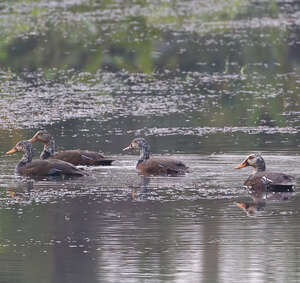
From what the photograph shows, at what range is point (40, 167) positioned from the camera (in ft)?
54.1

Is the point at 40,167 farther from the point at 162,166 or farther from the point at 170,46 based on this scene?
the point at 170,46

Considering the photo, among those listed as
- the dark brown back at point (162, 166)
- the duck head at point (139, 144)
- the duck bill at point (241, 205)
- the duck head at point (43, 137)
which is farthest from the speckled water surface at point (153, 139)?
the duck head at point (43, 137)

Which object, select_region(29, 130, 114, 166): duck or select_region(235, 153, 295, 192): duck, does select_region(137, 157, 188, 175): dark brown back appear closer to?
select_region(29, 130, 114, 166): duck

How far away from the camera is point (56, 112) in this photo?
2197cm

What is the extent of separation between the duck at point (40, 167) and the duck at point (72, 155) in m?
0.50

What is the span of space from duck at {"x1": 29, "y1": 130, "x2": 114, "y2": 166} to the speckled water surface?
0.20 meters

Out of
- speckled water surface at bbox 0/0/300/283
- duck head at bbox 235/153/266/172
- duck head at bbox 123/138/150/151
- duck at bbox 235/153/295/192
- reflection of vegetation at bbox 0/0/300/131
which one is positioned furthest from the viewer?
reflection of vegetation at bbox 0/0/300/131

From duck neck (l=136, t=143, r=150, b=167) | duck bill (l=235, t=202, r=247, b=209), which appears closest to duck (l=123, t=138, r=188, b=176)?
duck neck (l=136, t=143, r=150, b=167)

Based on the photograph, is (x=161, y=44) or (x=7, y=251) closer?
(x=7, y=251)

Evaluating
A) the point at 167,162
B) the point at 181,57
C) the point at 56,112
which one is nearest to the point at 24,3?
the point at 181,57

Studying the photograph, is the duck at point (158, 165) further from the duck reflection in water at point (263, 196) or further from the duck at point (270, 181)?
the duck reflection in water at point (263, 196)

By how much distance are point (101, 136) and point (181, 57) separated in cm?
1107

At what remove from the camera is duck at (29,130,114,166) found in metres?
16.8

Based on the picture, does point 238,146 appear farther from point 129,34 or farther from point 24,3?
point 24,3
